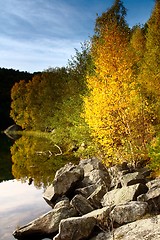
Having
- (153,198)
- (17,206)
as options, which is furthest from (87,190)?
(153,198)

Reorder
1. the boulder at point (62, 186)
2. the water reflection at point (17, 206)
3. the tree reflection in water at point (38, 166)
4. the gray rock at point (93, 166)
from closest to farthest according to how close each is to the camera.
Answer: the water reflection at point (17, 206), the boulder at point (62, 186), the gray rock at point (93, 166), the tree reflection in water at point (38, 166)

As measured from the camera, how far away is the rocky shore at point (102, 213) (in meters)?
12.2

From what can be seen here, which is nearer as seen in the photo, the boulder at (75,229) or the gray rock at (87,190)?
the boulder at (75,229)

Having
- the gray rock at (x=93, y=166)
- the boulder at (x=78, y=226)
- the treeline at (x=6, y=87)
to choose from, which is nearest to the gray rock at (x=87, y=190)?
the gray rock at (x=93, y=166)

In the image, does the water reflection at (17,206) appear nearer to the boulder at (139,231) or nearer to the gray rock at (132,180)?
the gray rock at (132,180)

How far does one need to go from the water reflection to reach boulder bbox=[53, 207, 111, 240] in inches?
132

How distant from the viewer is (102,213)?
13469 mm

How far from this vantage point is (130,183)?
54.1 feet

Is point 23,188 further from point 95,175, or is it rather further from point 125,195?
point 125,195

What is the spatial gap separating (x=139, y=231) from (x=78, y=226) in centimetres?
250

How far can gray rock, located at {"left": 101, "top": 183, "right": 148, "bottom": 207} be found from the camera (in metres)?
14.6

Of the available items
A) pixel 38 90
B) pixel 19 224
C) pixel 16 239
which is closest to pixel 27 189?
pixel 19 224

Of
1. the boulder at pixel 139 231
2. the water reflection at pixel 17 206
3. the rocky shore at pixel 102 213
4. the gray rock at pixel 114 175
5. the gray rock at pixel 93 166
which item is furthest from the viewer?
the gray rock at pixel 93 166

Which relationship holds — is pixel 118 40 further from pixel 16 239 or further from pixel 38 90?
pixel 38 90
